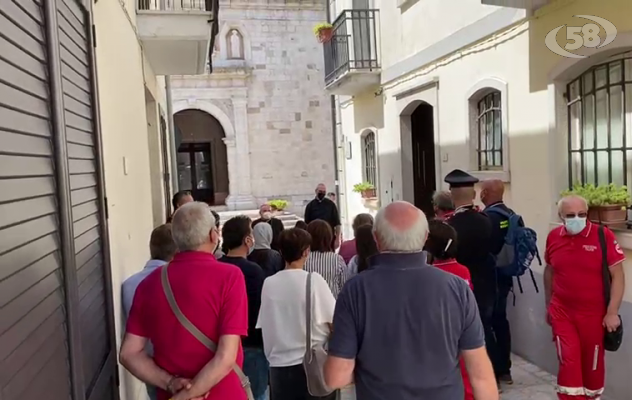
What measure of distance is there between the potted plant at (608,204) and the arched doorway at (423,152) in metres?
5.55

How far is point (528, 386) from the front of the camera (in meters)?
5.44

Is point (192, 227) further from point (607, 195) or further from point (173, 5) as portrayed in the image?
point (173, 5)

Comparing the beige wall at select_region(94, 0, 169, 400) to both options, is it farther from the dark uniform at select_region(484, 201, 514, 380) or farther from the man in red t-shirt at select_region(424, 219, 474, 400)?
the dark uniform at select_region(484, 201, 514, 380)

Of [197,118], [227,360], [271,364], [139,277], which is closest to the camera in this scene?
[227,360]

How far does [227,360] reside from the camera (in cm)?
248

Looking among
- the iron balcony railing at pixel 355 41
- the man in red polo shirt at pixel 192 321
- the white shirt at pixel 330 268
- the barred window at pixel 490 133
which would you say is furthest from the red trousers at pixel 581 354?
the iron balcony railing at pixel 355 41

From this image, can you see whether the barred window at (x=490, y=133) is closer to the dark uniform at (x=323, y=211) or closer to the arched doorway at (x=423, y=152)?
the arched doorway at (x=423, y=152)

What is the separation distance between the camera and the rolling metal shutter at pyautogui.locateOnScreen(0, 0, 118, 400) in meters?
1.86

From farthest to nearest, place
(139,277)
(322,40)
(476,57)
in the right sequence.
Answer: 1. (322,40)
2. (476,57)
3. (139,277)

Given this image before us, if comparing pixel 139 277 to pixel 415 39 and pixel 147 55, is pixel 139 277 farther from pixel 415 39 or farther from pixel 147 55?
pixel 415 39

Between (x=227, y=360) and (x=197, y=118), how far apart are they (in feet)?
68.5

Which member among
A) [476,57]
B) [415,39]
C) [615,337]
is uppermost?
[415,39]

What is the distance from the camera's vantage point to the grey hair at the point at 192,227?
263 cm

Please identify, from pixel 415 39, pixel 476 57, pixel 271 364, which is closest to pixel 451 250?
pixel 271 364
